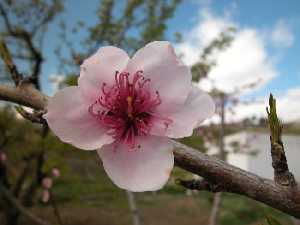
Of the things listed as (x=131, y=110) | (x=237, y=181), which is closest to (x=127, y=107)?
(x=131, y=110)

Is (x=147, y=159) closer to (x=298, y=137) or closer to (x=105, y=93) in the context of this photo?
(x=105, y=93)

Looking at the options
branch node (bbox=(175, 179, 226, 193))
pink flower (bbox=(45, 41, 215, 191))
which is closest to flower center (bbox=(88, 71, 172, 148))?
pink flower (bbox=(45, 41, 215, 191))

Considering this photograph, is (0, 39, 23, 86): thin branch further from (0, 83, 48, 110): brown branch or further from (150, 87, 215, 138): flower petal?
(150, 87, 215, 138): flower petal

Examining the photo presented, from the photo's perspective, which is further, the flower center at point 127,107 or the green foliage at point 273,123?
the flower center at point 127,107

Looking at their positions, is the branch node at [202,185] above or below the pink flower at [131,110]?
below

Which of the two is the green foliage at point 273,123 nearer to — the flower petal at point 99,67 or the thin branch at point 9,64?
the flower petal at point 99,67

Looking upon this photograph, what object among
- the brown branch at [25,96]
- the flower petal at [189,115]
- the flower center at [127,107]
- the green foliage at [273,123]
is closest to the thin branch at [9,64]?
the brown branch at [25,96]

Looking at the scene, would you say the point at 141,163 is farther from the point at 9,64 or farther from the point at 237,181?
the point at 9,64

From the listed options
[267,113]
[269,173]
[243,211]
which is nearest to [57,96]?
[267,113]
